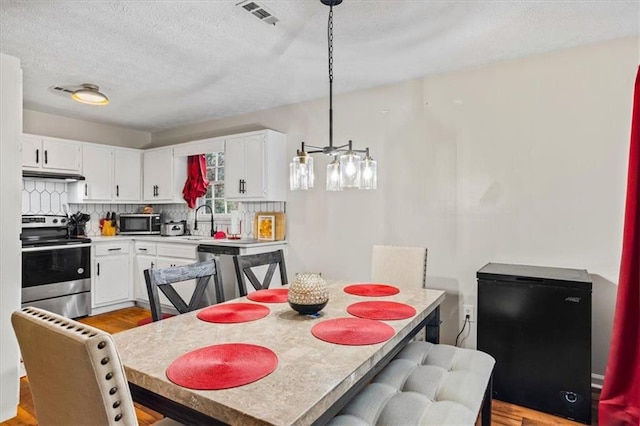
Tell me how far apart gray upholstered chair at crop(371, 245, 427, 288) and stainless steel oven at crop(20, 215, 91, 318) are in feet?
10.7

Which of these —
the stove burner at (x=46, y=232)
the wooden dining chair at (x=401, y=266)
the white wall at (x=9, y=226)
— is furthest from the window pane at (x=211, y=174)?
the wooden dining chair at (x=401, y=266)

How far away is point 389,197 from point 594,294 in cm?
166

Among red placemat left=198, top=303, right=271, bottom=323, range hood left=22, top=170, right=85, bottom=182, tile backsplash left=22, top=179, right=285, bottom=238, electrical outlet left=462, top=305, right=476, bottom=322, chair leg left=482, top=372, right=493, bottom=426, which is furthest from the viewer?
tile backsplash left=22, top=179, right=285, bottom=238

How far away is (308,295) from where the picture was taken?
167 cm

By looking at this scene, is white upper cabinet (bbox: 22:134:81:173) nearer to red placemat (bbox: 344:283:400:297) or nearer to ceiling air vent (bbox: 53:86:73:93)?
ceiling air vent (bbox: 53:86:73:93)

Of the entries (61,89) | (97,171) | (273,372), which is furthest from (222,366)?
(97,171)

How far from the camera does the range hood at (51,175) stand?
3900 millimetres

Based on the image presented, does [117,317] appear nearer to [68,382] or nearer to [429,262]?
[429,262]

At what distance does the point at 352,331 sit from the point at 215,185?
373 cm

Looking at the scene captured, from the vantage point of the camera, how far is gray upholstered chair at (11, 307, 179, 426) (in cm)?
79

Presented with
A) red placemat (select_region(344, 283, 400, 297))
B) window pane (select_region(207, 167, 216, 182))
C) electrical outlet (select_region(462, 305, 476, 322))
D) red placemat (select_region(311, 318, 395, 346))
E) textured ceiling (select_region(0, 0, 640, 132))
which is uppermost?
textured ceiling (select_region(0, 0, 640, 132))

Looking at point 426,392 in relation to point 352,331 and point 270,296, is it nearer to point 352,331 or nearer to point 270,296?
point 352,331

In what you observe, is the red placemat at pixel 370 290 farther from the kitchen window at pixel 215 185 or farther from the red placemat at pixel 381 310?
the kitchen window at pixel 215 185

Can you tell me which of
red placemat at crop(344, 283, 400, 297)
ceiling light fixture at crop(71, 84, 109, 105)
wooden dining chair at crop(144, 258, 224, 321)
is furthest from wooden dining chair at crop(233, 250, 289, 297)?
ceiling light fixture at crop(71, 84, 109, 105)
